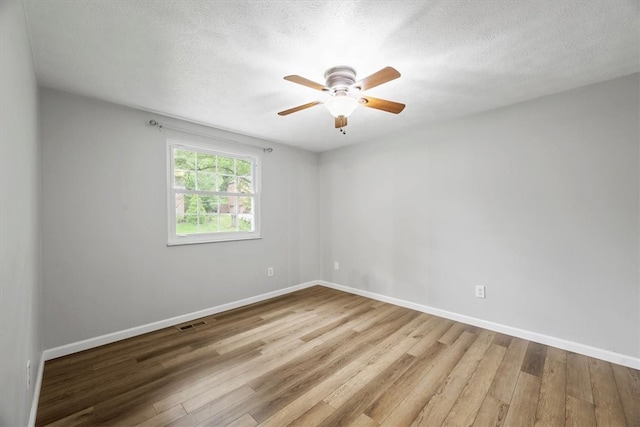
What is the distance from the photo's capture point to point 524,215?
8.54 feet

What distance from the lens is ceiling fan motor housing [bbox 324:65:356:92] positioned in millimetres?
1951

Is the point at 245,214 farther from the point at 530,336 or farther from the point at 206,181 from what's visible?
the point at 530,336

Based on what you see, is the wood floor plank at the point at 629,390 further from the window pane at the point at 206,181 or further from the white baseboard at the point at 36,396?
the window pane at the point at 206,181

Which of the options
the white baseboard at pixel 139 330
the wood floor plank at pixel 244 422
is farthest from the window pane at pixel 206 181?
the wood floor plank at pixel 244 422

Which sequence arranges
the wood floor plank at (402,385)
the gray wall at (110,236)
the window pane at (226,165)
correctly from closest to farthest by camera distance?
the wood floor plank at (402,385) < the gray wall at (110,236) < the window pane at (226,165)

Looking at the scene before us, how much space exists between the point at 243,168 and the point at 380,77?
2493mm

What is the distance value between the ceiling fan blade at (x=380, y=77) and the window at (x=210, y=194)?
2.22 metres

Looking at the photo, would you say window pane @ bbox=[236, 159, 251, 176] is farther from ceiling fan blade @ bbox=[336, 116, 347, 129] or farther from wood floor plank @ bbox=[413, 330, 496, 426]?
wood floor plank @ bbox=[413, 330, 496, 426]

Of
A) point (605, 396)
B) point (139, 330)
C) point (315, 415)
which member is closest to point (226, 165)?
point (139, 330)

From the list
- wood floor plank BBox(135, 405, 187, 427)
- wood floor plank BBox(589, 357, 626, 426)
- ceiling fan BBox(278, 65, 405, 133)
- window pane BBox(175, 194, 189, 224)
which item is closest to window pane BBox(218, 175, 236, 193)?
window pane BBox(175, 194, 189, 224)

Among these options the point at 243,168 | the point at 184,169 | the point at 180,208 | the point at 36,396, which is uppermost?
the point at 243,168

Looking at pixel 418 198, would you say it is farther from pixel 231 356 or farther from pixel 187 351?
pixel 187 351

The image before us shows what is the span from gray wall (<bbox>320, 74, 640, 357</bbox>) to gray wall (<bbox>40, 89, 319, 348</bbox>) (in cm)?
223

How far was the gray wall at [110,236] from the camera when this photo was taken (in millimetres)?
2297
